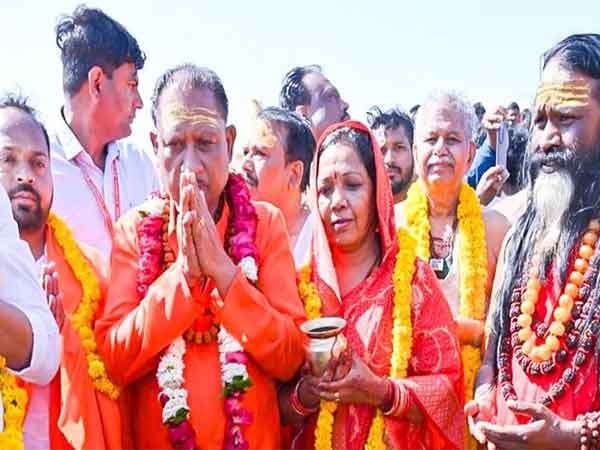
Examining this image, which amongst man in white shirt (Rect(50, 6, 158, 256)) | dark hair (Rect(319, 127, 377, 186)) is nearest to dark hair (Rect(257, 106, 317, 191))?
man in white shirt (Rect(50, 6, 158, 256))

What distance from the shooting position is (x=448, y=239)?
13.9 feet

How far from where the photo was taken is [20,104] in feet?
11.1

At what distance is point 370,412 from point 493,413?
1.56ft

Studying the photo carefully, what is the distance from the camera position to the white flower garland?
119 inches

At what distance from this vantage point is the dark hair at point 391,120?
5.76 m

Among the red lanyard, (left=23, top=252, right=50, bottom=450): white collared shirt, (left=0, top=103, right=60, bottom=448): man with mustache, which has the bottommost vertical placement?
(left=23, top=252, right=50, bottom=450): white collared shirt

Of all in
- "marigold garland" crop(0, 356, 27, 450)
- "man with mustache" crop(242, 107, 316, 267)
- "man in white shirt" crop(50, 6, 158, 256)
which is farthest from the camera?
"man with mustache" crop(242, 107, 316, 267)

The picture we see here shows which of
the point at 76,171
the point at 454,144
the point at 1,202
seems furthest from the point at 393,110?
the point at 1,202

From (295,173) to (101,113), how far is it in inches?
45.5

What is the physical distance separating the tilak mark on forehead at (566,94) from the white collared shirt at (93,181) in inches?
87.0

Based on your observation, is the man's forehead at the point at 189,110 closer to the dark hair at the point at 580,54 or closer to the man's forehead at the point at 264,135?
the dark hair at the point at 580,54

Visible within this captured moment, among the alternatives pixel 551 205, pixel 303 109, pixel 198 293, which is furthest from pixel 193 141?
pixel 303 109

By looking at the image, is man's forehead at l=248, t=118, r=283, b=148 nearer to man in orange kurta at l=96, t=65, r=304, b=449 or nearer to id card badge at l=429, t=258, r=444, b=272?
id card badge at l=429, t=258, r=444, b=272

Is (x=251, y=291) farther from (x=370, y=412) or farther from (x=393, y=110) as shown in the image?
(x=393, y=110)
